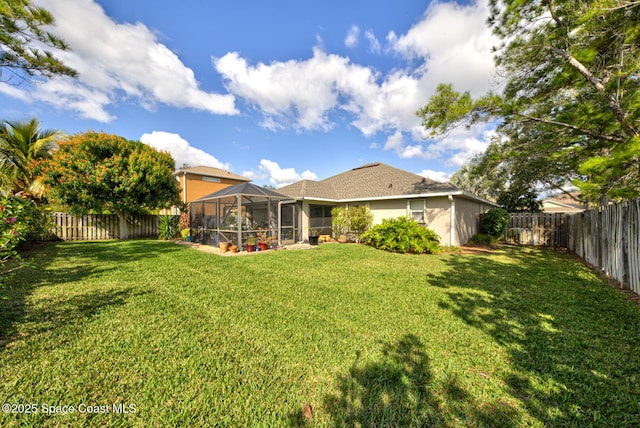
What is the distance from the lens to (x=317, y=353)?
2730 millimetres

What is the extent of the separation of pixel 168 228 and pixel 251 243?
7.89m

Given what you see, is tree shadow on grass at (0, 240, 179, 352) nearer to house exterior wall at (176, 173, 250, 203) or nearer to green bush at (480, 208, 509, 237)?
house exterior wall at (176, 173, 250, 203)

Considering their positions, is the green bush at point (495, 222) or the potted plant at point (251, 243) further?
the green bush at point (495, 222)

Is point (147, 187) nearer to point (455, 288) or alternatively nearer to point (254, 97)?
point (254, 97)

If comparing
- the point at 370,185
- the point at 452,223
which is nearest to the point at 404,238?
the point at 452,223

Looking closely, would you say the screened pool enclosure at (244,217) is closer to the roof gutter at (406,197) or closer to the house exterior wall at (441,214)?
the house exterior wall at (441,214)

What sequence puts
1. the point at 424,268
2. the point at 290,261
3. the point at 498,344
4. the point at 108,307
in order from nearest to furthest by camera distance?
1. the point at 498,344
2. the point at 108,307
3. the point at 424,268
4. the point at 290,261

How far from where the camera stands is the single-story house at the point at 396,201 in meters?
11.7

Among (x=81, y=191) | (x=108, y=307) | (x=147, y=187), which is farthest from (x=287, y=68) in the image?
(x=108, y=307)

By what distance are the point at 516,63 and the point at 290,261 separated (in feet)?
34.5

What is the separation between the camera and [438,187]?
12.0 meters

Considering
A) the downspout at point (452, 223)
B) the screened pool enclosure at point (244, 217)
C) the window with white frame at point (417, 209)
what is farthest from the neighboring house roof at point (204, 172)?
the downspout at point (452, 223)

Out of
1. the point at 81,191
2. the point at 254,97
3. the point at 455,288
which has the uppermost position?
the point at 254,97

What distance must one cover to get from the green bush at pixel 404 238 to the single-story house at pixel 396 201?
6.36 feet
